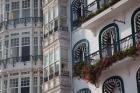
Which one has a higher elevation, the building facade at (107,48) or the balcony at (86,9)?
the balcony at (86,9)

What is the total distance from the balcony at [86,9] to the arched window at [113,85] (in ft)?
14.7

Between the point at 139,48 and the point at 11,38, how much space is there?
14143 millimetres

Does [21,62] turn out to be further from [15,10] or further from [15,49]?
[15,10]

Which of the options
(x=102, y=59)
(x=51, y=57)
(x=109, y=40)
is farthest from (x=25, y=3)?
(x=102, y=59)

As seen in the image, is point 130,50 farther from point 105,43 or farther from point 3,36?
point 3,36

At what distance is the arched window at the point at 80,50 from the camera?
3123 cm

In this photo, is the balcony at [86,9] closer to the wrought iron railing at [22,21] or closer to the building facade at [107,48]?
the building facade at [107,48]

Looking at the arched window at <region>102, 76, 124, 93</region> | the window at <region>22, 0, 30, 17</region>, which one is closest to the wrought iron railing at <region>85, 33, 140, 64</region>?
the arched window at <region>102, 76, 124, 93</region>

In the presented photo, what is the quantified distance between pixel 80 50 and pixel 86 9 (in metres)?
2.91

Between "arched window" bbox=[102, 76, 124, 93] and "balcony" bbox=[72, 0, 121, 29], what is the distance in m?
4.48

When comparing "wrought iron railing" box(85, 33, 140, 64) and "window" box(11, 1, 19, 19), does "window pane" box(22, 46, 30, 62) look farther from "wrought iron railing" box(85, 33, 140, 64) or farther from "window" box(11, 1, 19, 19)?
"wrought iron railing" box(85, 33, 140, 64)

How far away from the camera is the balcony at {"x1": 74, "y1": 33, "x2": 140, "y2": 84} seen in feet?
84.6

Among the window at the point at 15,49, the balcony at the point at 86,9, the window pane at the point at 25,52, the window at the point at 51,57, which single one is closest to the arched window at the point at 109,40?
the balcony at the point at 86,9

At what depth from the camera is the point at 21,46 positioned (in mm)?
36031
